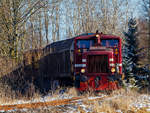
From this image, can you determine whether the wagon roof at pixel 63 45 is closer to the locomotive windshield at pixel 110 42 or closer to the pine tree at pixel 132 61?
the locomotive windshield at pixel 110 42

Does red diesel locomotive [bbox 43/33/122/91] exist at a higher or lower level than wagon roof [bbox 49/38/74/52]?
lower

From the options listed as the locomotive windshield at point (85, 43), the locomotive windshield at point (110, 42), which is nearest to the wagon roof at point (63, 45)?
the locomotive windshield at point (85, 43)

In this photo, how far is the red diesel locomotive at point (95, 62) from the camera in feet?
38.0

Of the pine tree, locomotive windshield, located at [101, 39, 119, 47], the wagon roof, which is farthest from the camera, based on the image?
the pine tree

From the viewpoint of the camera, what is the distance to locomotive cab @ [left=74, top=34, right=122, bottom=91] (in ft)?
38.0

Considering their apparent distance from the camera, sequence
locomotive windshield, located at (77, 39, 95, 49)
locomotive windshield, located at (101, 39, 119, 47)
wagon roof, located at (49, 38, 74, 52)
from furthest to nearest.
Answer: wagon roof, located at (49, 38, 74, 52)
locomotive windshield, located at (101, 39, 119, 47)
locomotive windshield, located at (77, 39, 95, 49)

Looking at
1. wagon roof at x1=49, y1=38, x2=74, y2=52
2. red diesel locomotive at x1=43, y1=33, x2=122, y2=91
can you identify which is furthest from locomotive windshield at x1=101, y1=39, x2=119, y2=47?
wagon roof at x1=49, y1=38, x2=74, y2=52

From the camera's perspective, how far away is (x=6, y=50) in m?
15.2

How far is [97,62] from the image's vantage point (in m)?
12.0

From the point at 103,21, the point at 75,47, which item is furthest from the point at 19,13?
the point at 103,21

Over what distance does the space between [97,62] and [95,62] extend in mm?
108

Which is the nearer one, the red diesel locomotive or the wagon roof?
the red diesel locomotive

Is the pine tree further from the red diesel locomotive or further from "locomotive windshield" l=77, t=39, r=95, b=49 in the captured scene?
"locomotive windshield" l=77, t=39, r=95, b=49

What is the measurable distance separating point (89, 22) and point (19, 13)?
687 inches
